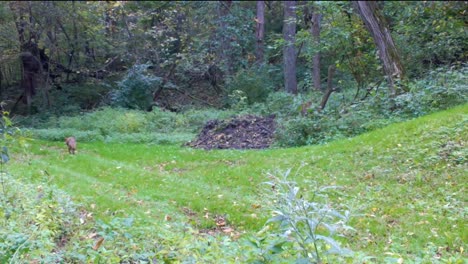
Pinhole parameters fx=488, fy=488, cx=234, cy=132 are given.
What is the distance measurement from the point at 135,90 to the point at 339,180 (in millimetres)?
14121

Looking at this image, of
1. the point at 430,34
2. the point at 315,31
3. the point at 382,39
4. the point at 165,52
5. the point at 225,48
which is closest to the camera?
Result: the point at 382,39

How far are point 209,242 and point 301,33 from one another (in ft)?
46.3

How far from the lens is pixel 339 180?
8414 mm

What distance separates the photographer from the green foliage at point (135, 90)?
812 inches

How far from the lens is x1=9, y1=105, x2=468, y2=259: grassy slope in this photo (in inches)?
236

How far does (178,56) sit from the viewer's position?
2216cm

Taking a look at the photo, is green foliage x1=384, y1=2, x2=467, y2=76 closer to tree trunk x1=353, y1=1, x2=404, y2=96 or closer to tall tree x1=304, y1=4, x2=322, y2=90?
tree trunk x1=353, y1=1, x2=404, y2=96

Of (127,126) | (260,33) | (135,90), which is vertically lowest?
(127,126)

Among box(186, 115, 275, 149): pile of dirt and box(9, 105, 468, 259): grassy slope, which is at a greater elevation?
box(9, 105, 468, 259): grassy slope

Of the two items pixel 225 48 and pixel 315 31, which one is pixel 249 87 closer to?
pixel 225 48

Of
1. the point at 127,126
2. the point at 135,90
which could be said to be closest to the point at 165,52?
the point at 135,90

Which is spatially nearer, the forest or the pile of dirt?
the forest

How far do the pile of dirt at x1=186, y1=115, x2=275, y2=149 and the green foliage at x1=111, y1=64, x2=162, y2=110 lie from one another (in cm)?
672

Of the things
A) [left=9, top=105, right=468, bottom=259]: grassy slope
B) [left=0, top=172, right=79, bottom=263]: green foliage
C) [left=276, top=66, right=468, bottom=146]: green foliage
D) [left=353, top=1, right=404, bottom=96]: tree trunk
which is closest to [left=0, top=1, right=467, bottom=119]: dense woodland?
[left=353, top=1, right=404, bottom=96]: tree trunk
